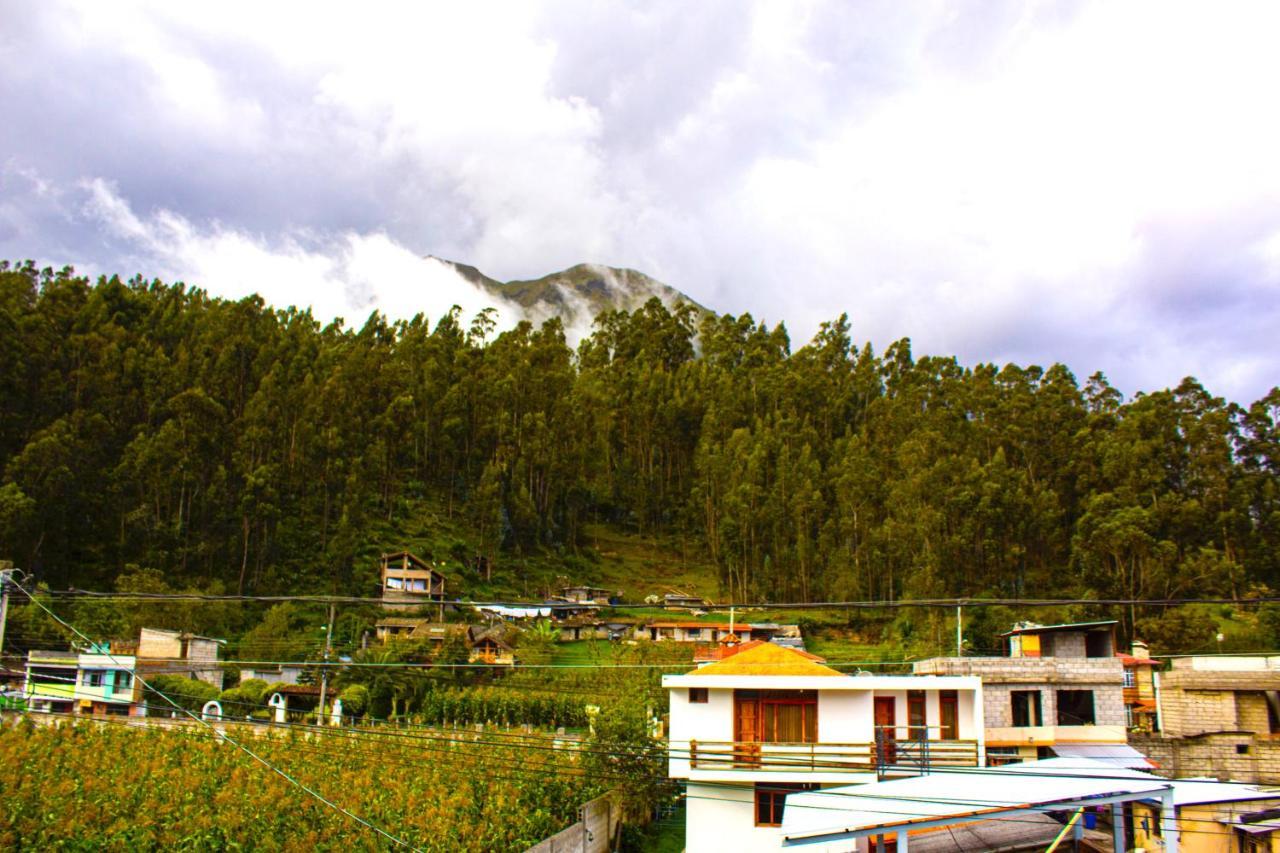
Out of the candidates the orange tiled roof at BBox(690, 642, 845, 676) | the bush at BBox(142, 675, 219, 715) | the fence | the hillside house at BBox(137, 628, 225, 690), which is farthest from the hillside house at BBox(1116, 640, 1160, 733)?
the hillside house at BBox(137, 628, 225, 690)

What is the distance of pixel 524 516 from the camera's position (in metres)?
76.4

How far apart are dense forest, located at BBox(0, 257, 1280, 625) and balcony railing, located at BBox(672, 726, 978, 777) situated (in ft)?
129

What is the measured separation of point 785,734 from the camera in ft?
78.4

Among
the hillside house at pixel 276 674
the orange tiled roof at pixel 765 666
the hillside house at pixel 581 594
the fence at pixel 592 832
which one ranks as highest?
the hillside house at pixel 581 594

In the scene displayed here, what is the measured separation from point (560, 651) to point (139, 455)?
29384 mm

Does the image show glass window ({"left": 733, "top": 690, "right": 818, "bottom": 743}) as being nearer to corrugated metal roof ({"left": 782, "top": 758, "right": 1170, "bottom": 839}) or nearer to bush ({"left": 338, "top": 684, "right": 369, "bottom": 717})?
corrugated metal roof ({"left": 782, "top": 758, "right": 1170, "bottom": 839})

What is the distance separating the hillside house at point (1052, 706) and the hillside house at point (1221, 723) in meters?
4.88

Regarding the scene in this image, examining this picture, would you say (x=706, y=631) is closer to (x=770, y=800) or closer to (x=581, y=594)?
(x=581, y=594)

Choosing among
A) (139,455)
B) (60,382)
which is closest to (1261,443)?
(139,455)

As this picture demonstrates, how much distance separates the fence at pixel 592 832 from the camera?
22.7m

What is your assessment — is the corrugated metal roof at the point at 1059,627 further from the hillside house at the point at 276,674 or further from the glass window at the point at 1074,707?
the hillside house at the point at 276,674

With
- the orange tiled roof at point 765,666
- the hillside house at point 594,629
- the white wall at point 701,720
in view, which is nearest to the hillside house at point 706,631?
the hillside house at point 594,629

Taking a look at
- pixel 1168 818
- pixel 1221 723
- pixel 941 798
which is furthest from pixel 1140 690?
pixel 941 798

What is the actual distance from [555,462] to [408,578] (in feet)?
78.0
